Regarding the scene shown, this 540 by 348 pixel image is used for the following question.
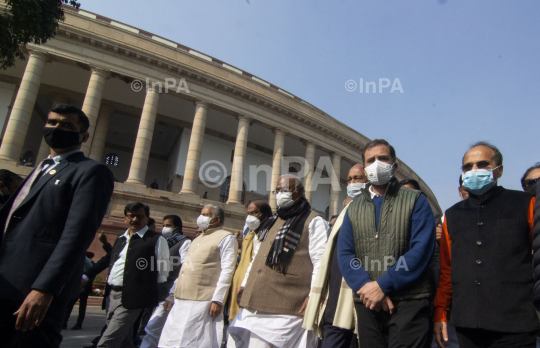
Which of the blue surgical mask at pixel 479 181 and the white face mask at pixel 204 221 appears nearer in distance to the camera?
the blue surgical mask at pixel 479 181

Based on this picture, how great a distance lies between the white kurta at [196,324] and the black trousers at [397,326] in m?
2.67

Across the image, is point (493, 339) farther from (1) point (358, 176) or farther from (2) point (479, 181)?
(1) point (358, 176)

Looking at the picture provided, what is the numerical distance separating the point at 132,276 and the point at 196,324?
3.65ft

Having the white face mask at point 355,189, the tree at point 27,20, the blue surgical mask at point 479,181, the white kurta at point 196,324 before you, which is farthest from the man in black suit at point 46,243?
the tree at point 27,20

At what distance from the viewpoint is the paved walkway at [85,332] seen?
6.60m

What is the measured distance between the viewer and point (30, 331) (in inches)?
98.8

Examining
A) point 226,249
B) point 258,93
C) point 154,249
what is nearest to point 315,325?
point 226,249

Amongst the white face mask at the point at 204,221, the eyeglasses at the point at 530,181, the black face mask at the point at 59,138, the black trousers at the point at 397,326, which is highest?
the eyeglasses at the point at 530,181

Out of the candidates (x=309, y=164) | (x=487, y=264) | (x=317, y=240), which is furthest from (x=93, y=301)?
(x=309, y=164)

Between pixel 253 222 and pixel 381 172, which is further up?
pixel 381 172

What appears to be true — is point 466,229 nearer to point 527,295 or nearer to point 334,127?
point 527,295

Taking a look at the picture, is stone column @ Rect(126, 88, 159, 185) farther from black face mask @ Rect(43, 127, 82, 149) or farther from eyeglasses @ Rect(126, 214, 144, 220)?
black face mask @ Rect(43, 127, 82, 149)

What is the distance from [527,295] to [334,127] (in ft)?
94.4

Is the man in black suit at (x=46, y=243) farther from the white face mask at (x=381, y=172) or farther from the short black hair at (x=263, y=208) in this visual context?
the short black hair at (x=263, y=208)
